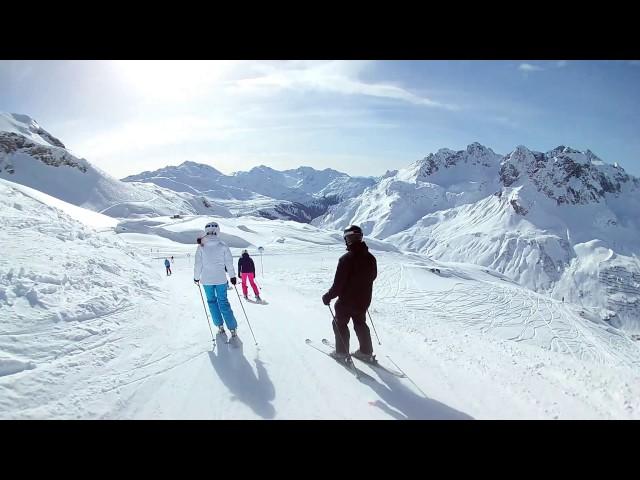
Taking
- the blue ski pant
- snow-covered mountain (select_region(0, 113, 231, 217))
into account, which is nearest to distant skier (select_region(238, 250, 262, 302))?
the blue ski pant

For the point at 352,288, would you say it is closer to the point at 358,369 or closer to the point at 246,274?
the point at 358,369

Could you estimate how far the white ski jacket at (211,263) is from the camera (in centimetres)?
692

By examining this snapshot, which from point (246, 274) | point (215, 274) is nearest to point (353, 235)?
point (215, 274)

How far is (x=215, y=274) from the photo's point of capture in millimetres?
6914

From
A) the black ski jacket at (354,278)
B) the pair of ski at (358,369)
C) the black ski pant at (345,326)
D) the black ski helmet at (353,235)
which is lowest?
the pair of ski at (358,369)

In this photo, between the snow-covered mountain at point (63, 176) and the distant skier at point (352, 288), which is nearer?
the distant skier at point (352, 288)

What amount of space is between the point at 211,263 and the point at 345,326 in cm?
296

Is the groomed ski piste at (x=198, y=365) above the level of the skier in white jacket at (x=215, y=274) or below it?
below

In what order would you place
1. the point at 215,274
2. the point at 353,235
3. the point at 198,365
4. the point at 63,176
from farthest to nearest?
1. the point at 63,176
2. the point at 215,274
3. the point at 353,235
4. the point at 198,365

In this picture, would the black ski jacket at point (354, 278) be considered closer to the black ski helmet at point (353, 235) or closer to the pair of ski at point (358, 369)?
the black ski helmet at point (353, 235)

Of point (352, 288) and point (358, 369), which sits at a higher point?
point (352, 288)

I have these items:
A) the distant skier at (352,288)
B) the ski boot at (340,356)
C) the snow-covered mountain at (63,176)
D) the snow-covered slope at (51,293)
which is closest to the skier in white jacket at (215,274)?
the snow-covered slope at (51,293)

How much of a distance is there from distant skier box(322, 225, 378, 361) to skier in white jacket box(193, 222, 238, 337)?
2156 mm
